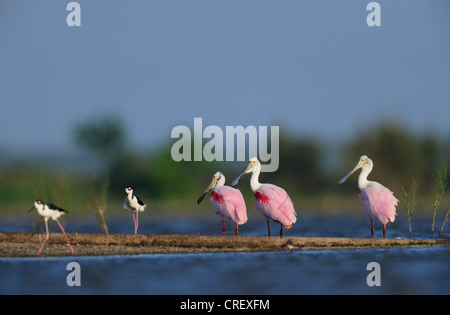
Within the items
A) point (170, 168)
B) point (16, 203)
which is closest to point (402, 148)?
point (170, 168)

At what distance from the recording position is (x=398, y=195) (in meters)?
26.6

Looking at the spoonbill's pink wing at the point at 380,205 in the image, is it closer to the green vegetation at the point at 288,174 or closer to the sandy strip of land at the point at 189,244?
the sandy strip of land at the point at 189,244

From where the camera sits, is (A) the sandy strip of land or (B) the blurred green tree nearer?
(A) the sandy strip of land

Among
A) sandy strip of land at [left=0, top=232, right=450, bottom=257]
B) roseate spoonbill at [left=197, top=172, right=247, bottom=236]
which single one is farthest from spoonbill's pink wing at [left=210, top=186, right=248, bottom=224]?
sandy strip of land at [left=0, top=232, right=450, bottom=257]

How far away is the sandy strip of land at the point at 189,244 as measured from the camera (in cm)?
1602

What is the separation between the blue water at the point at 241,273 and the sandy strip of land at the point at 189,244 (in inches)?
7.4

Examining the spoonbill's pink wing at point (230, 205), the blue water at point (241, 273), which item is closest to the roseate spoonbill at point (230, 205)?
the spoonbill's pink wing at point (230, 205)

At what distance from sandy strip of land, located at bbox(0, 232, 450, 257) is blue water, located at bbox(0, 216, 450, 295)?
0.19 m

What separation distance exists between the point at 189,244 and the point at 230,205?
1.10 m

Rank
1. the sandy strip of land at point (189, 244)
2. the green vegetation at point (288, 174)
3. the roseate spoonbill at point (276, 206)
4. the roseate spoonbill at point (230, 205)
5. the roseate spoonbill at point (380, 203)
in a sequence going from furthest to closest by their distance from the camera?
the green vegetation at point (288, 174) → the roseate spoonbill at point (230, 205) → the roseate spoonbill at point (380, 203) → the roseate spoonbill at point (276, 206) → the sandy strip of land at point (189, 244)

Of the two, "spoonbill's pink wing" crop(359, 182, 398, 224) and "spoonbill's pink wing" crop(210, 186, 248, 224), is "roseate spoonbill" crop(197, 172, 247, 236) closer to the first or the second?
"spoonbill's pink wing" crop(210, 186, 248, 224)

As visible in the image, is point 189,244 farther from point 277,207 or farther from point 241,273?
point 241,273

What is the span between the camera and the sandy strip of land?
52.5 feet
